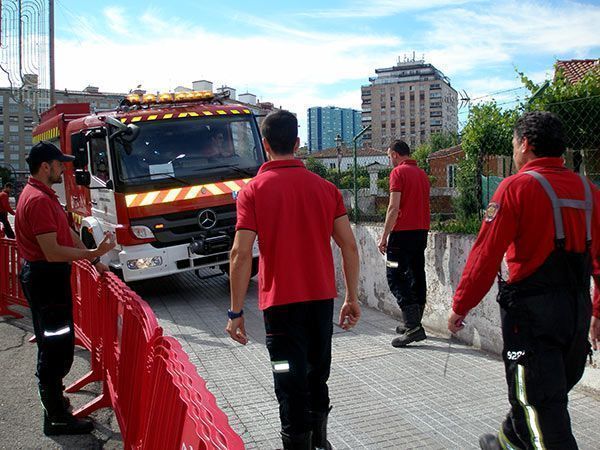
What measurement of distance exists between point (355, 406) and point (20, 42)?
61.7 feet

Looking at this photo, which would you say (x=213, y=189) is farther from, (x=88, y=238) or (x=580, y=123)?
(x=580, y=123)

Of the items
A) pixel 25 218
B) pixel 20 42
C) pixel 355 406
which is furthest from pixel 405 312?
pixel 20 42

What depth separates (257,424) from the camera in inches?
167

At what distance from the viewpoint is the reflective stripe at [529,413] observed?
284 centimetres

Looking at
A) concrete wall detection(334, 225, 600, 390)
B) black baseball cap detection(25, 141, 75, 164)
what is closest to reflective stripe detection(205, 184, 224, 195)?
concrete wall detection(334, 225, 600, 390)

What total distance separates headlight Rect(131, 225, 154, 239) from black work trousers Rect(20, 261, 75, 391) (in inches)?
147

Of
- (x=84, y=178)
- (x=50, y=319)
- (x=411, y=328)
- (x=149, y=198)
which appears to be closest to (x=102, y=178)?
(x=84, y=178)

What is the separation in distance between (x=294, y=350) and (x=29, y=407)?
9.51 feet

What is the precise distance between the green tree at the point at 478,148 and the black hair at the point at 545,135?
337cm

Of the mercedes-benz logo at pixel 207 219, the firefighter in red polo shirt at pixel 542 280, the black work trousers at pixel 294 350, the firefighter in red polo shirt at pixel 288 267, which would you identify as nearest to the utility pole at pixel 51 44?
the mercedes-benz logo at pixel 207 219

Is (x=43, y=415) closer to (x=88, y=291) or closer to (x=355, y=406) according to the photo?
(x=88, y=291)

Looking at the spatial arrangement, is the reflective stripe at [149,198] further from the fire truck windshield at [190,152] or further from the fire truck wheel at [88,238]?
the fire truck wheel at [88,238]

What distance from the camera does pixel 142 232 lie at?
8172 millimetres

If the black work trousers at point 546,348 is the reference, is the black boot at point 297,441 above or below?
below
